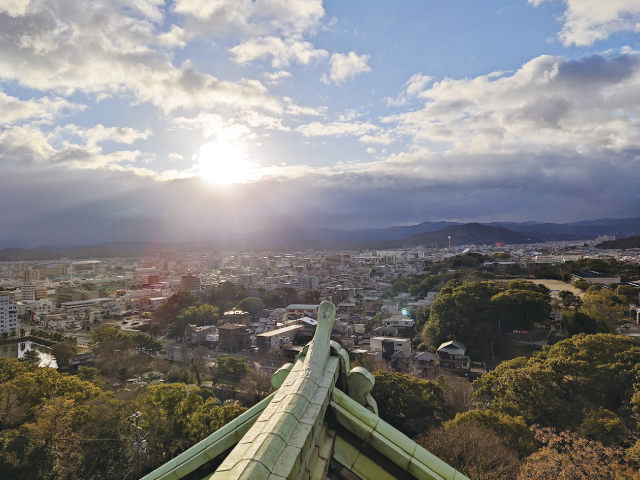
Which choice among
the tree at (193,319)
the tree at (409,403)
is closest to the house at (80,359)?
the tree at (193,319)

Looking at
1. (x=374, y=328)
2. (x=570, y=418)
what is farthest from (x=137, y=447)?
(x=374, y=328)

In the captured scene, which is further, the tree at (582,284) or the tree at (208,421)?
the tree at (582,284)

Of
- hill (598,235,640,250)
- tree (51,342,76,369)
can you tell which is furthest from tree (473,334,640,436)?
hill (598,235,640,250)

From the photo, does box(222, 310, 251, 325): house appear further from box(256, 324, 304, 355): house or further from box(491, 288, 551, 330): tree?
box(491, 288, 551, 330): tree

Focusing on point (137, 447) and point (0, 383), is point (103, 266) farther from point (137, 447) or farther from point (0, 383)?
point (137, 447)

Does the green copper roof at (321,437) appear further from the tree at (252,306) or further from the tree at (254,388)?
the tree at (252,306)
